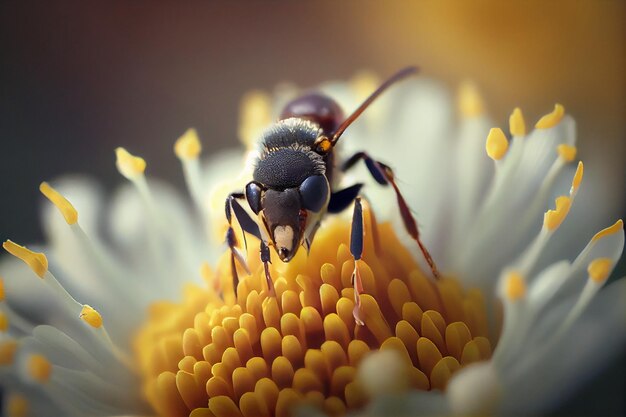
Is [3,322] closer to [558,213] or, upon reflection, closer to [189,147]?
[189,147]

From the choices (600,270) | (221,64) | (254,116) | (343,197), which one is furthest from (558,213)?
(221,64)

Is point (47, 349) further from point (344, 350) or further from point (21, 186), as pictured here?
point (21, 186)

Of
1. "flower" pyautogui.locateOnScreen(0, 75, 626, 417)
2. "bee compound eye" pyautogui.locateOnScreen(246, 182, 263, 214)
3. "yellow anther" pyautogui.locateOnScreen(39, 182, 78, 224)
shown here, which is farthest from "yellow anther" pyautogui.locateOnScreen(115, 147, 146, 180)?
"bee compound eye" pyautogui.locateOnScreen(246, 182, 263, 214)

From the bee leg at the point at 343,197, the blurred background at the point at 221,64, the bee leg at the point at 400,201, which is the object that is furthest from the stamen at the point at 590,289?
the blurred background at the point at 221,64

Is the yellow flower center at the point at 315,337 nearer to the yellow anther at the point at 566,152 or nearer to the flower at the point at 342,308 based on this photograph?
the flower at the point at 342,308

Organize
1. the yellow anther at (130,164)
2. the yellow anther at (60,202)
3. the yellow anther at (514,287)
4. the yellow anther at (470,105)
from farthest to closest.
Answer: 1. the yellow anther at (470,105)
2. the yellow anther at (130,164)
3. the yellow anther at (60,202)
4. the yellow anther at (514,287)

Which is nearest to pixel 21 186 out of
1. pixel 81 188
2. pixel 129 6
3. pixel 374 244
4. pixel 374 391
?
pixel 81 188
